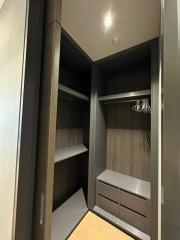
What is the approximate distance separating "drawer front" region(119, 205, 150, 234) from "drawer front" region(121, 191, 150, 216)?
0.16 ft

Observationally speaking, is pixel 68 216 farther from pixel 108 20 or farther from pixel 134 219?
pixel 108 20

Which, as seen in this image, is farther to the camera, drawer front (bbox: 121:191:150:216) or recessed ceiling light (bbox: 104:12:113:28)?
drawer front (bbox: 121:191:150:216)

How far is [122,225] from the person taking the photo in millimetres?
1422

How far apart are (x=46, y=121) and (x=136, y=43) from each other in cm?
132

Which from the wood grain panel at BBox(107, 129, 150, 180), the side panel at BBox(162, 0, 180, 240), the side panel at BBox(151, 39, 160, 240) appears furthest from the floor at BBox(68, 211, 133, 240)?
the side panel at BBox(162, 0, 180, 240)

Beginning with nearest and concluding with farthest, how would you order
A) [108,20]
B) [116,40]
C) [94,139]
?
[108,20] → [116,40] → [94,139]

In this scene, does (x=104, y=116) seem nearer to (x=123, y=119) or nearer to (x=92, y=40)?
(x=123, y=119)

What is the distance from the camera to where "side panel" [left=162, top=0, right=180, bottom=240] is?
27 centimetres

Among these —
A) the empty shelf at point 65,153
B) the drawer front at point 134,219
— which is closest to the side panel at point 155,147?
the drawer front at point 134,219

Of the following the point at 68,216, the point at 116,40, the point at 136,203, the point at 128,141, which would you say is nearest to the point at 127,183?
the point at 136,203

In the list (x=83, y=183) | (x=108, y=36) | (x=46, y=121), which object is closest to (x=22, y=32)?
(x=46, y=121)

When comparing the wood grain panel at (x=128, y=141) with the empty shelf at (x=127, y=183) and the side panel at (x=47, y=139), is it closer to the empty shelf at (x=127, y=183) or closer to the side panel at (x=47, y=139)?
the empty shelf at (x=127, y=183)

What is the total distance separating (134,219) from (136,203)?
0.57ft

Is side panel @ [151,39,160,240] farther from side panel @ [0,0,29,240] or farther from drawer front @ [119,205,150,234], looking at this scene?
side panel @ [0,0,29,240]
